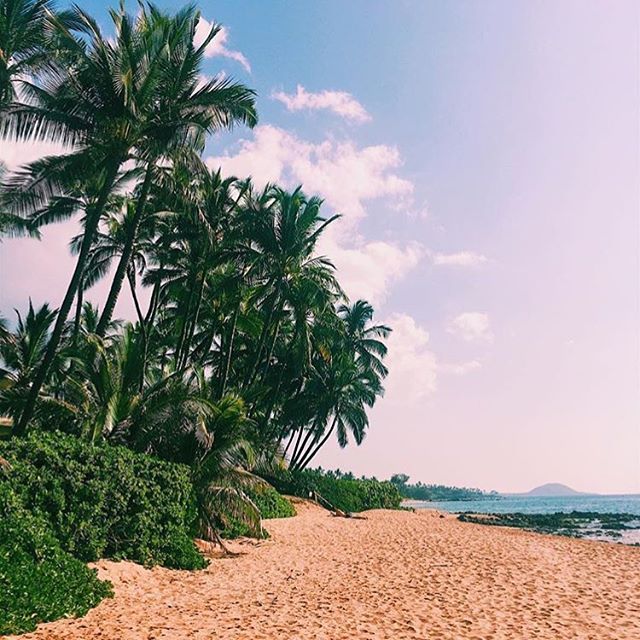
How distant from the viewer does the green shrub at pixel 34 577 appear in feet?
19.2

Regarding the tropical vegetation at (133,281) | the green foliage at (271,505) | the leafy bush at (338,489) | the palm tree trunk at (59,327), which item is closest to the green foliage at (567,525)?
the leafy bush at (338,489)

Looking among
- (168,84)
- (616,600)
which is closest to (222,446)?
(616,600)

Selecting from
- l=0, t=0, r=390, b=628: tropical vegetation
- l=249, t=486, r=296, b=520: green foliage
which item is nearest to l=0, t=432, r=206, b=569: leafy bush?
l=0, t=0, r=390, b=628: tropical vegetation

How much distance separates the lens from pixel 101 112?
524 inches

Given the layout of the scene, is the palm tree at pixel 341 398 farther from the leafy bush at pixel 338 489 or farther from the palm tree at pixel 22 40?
A: the palm tree at pixel 22 40

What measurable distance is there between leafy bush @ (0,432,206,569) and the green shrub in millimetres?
385

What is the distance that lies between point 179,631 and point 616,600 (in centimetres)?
768

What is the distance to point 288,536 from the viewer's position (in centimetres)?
1658

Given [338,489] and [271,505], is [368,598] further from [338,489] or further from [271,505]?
[338,489]

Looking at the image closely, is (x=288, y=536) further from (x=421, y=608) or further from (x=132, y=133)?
(x=132, y=133)

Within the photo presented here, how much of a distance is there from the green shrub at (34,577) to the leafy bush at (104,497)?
385 mm

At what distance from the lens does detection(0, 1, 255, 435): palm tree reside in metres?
12.9

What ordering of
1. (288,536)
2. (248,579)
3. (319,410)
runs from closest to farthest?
1. (248,579)
2. (288,536)
3. (319,410)

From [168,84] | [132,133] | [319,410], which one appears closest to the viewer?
[132,133]
